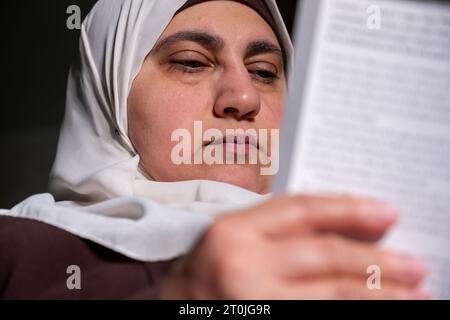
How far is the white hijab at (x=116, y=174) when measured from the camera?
2.62ft

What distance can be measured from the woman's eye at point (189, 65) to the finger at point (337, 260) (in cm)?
69

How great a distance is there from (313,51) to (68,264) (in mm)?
476

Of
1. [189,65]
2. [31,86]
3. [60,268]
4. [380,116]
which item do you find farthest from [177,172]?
[31,86]

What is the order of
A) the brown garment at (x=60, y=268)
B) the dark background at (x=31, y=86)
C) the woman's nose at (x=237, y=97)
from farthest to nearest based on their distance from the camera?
the dark background at (x=31, y=86) < the woman's nose at (x=237, y=97) < the brown garment at (x=60, y=268)

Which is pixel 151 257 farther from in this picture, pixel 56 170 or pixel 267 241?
pixel 56 170

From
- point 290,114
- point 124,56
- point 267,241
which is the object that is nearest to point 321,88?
point 290,114

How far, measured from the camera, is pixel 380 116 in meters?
0.53

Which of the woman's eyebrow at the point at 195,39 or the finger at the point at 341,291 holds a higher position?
the woman's eyebrow at the point at 195,39

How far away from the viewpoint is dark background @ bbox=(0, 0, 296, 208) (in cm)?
198

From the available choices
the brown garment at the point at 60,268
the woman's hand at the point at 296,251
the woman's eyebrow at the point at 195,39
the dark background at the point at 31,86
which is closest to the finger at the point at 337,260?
the woman's hand at the point at 296,251

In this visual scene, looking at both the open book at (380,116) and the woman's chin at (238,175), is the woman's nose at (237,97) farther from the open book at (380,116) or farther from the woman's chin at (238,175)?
the open book at (380,116)

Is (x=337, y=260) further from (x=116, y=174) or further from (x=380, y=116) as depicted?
(x=116, y=174)

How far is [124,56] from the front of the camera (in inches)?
45.2

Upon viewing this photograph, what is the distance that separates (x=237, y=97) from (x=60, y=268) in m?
0.43
